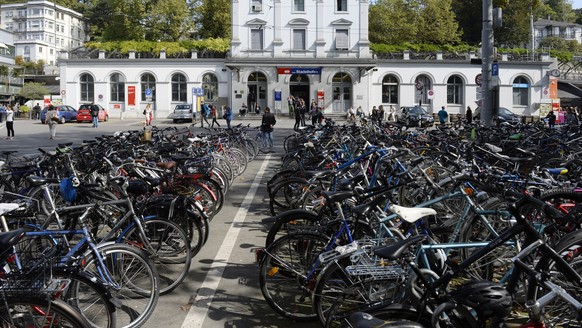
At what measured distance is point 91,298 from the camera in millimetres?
3568

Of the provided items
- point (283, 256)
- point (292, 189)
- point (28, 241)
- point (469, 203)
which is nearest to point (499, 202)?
point (469, 203)

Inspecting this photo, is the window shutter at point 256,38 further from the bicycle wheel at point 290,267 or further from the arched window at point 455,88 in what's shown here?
the bicycle wheel at point 290,267

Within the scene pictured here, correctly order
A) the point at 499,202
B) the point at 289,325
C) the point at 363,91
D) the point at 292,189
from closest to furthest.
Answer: the point at 289,325 → the point at 499,202 → the point at 292,189 → the point at 363,91

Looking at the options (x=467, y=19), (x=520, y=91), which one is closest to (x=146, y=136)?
(x=520, y=91)

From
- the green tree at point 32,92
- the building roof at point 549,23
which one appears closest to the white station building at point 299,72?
the green tree at point 32,92

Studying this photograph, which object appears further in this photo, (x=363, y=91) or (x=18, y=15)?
(x=18, y=15)

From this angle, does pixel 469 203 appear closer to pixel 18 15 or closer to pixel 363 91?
pixel 363 91

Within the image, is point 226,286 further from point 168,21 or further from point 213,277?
point 168,21

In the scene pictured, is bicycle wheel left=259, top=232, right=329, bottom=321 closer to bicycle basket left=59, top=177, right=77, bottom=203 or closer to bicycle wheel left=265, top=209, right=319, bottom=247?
bicycle wheel left=265, top=209, right=319, bottom=247

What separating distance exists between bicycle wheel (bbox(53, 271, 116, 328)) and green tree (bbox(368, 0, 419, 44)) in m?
53.7

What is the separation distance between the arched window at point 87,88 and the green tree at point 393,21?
28.3m

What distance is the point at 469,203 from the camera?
451 cm

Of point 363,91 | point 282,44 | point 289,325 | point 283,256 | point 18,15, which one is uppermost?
point 18,15

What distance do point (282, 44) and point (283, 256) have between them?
42.1 meters
